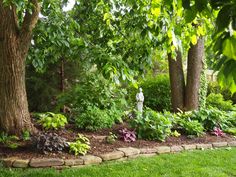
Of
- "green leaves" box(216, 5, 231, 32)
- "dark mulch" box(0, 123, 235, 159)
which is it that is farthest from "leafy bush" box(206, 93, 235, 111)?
"green leaves" box(216, 5, 231, 32)

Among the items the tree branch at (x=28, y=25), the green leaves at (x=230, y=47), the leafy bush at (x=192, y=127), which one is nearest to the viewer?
the green leaves at (x=230, y=47)

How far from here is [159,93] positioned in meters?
10.8

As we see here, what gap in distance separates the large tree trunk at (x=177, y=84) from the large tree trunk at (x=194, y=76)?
0.18 m

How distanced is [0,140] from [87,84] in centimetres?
265

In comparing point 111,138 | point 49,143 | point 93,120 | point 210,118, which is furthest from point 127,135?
point 210,118

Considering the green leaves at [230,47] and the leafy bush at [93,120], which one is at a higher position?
the green leaves at [230,47]

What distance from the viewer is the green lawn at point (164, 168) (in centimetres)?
424

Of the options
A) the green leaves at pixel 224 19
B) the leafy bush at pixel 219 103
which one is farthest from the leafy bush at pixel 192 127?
the green leaves at pixel 224 19

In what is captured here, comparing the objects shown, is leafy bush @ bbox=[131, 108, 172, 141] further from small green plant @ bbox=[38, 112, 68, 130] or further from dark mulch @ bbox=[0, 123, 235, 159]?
small green plant @ bbox=[38, 112, 68, 130]

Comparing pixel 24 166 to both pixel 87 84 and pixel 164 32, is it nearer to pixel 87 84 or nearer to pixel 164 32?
pixel 164 32

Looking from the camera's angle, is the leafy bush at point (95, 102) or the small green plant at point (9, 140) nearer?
the small green plant at point (9, 140)

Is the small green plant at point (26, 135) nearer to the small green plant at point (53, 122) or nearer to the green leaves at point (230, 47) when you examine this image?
the small green plant at point (53, 122)

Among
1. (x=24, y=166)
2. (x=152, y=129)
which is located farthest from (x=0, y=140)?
(x=152, y=129)

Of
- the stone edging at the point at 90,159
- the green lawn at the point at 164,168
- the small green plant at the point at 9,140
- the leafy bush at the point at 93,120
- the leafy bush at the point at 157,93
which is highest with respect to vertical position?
the leafy bush at the point at 157,93
